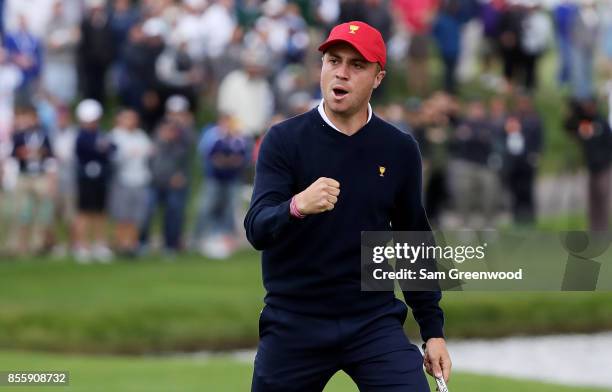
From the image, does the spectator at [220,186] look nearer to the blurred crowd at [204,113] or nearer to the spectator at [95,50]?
the blurred crowd at [204,113]

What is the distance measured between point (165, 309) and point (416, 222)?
12.0m

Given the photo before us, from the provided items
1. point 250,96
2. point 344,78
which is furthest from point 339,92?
point 250,96

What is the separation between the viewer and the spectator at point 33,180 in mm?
20766

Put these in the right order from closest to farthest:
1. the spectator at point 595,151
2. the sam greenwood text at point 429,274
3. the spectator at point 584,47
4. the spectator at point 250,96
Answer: the sam greenwood text at point 429,274 → the spectator at point 595,151 → the spectator at point 250,96 → the spectator at point 584,47

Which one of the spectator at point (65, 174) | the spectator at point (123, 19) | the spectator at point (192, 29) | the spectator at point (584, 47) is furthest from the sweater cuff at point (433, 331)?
the spectator at point (584, 47)

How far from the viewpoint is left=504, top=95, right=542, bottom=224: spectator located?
22.8 metres

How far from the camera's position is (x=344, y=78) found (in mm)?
6676

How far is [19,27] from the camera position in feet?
75.4

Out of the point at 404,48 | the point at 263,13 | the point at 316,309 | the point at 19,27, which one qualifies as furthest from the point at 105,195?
the point at 316,309

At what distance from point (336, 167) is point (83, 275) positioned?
576 inches

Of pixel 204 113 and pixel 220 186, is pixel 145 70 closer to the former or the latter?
pixel 220 186

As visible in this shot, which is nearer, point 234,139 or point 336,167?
point 336,167

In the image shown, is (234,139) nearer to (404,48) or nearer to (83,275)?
(83,275)

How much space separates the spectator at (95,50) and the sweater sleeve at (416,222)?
17493 mm
